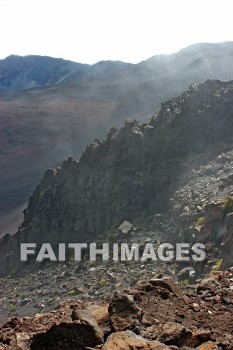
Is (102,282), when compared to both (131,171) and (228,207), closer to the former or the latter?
(228,207)

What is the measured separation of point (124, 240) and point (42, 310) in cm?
675

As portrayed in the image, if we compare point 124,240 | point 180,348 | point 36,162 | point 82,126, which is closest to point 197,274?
point 124,240

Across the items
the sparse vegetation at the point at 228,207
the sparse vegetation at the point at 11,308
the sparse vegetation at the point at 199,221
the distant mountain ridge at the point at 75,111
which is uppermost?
the distant mountain ridge at the point at 75,111

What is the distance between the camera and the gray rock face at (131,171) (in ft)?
97.6

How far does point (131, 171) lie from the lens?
31.4m

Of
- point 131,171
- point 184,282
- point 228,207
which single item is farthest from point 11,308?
point 131,171

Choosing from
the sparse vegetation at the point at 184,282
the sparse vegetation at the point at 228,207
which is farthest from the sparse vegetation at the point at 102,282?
the sparse vegetation at the point at 228,207

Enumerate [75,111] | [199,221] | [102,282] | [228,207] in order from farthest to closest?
1. [75,111]
2. [102,282]
3. [199,221]
4. [228,207]

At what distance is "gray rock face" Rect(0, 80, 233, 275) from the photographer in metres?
29.7

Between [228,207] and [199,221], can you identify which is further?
[199,221]

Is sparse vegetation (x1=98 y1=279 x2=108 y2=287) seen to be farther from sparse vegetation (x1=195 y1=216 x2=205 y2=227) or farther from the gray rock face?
the gray rock face

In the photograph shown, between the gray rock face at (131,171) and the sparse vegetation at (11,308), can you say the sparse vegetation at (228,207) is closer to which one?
the gray rock face at (131,171)

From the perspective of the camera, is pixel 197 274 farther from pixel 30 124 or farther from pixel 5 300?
pixel 30 124

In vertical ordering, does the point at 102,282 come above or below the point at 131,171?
below
